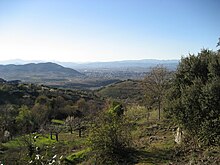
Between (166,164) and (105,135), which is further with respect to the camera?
(105,135)

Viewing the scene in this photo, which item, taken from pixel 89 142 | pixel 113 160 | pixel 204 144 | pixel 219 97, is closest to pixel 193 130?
pixel 204 144

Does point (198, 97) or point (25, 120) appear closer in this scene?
point (198, 97)

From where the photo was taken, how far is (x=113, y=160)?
560 inches

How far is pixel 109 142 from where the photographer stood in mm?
14453

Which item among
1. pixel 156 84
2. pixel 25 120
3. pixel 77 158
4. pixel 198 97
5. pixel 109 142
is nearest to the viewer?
pixel 198 97

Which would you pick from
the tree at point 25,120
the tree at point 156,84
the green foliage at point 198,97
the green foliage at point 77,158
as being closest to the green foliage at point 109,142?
the green foliage at point 77,158

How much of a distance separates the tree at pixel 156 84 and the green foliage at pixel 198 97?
1294 centimetres

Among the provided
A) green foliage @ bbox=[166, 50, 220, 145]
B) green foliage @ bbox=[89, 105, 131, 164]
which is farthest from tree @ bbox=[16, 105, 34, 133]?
green foliage @ bbox=[166, 50, 220, 145]

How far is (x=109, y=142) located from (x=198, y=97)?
5.48 metres

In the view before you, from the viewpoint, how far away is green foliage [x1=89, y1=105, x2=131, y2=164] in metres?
14.4

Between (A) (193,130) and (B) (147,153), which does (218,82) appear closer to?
(A) (193,130)

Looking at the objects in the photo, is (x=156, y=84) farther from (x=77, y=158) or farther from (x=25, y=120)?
(x=25, y=120)

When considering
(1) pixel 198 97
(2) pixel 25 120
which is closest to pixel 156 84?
(1) pixel 198 97

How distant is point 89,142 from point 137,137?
4.80 metres
